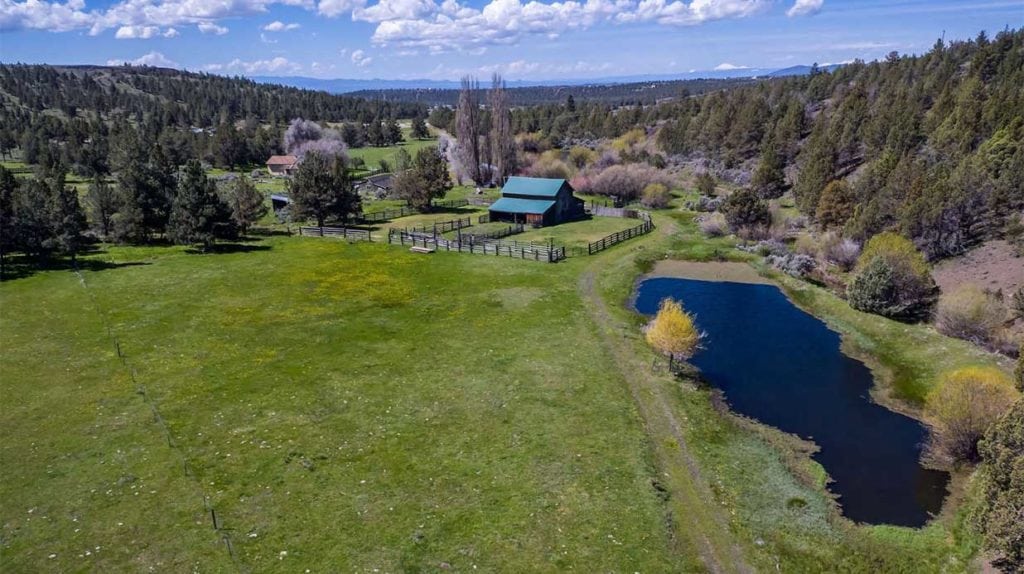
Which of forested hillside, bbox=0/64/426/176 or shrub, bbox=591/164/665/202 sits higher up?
forested hillside, bbox=0/64/426/176

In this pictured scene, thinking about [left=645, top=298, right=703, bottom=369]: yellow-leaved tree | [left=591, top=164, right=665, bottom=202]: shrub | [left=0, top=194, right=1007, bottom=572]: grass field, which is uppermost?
[left=591, top=164, right=665, bottom=202]: shrub

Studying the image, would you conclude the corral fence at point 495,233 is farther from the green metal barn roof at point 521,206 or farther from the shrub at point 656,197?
the shrub at point 656,197

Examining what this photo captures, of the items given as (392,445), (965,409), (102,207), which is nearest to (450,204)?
(102,207)

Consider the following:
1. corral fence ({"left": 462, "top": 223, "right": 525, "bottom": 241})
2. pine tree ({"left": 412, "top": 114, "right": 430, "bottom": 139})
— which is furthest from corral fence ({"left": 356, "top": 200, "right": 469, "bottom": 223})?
pine tree ({"left": 412, "top": 114, "right": 430, "bottom": 139})

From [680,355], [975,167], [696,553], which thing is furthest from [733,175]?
[696,553]

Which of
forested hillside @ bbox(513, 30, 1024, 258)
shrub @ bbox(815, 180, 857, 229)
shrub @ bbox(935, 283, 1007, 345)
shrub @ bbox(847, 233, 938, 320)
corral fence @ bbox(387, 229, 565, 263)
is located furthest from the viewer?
shrub @ bbox(815, 180, 857, 229)

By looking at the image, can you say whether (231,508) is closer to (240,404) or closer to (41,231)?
(240,404)

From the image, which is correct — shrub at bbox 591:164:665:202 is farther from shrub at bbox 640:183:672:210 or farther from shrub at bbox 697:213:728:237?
shrub at bbox 697:213:728:237

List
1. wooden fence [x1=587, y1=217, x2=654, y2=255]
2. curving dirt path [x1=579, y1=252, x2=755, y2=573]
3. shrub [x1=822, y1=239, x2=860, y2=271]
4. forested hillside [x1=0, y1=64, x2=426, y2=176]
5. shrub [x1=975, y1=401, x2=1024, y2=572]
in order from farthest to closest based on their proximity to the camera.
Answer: forested hillside [x1=0, y1=64, x2=426, y2=176] → wooden fence [x1=587, y1=217, x2=654, y2=255] → shrub [x1=822, y1=239, x2=860, y2=271] → curving dirt path [x1=579, y1=252, x2=755, y2=573] → shrub [x1=975, y1=401, x2=1024, y2=572]

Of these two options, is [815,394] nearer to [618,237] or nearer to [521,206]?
[618,237]
